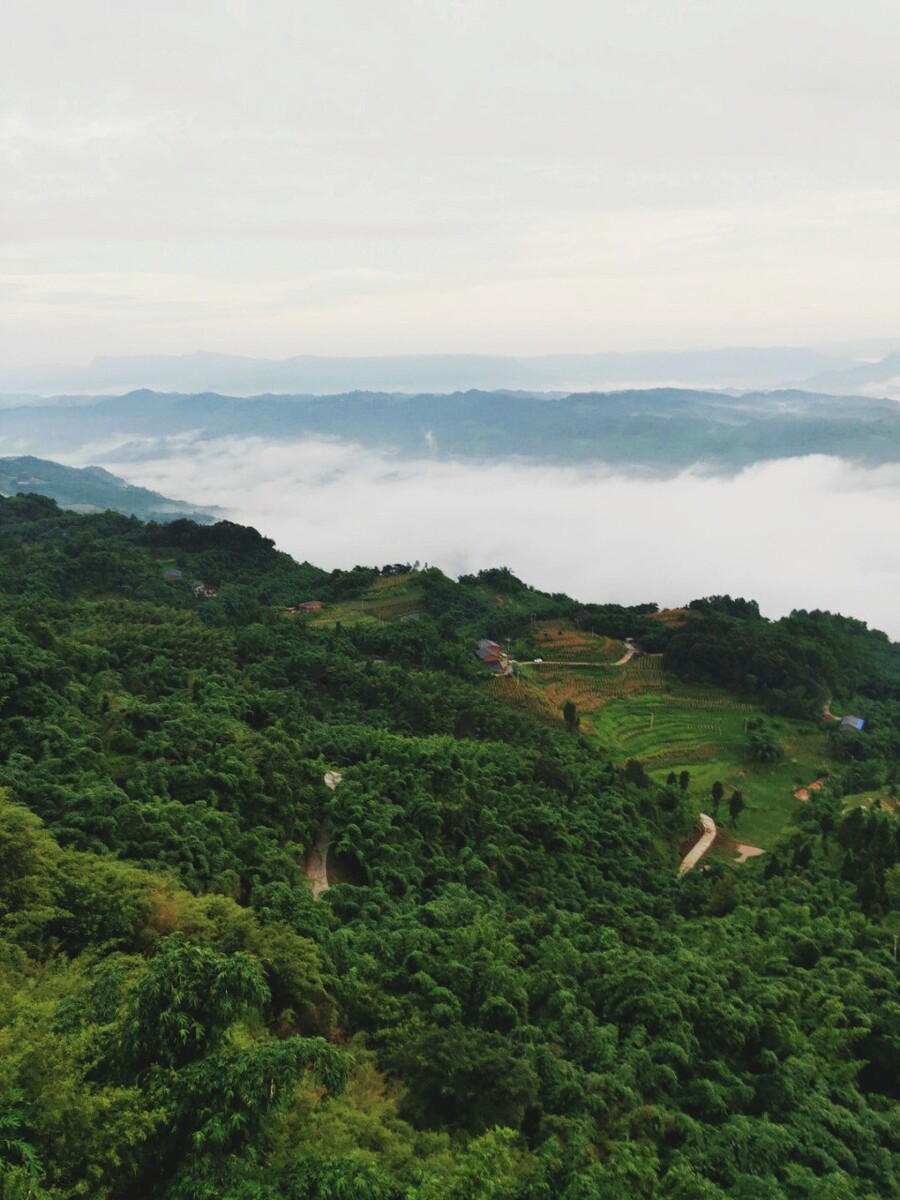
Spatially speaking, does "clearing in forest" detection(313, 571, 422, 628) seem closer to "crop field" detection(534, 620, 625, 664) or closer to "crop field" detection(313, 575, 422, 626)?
"crop field" detection(313, 575, 422, 626)

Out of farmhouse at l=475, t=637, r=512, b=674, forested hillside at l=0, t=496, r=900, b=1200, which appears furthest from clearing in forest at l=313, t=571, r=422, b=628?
forested hillside at l=0, t=496, r=900, b=1200

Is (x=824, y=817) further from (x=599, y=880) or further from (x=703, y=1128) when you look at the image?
(x=703, y=1128)

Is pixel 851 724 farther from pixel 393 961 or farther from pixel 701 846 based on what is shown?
pixel 393 961

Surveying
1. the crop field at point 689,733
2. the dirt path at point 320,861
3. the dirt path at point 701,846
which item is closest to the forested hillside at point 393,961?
the dirt path at point 320,861

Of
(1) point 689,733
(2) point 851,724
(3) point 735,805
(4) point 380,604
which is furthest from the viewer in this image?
(4) point 380,604

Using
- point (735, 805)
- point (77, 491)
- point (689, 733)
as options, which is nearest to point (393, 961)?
point (735, 805)

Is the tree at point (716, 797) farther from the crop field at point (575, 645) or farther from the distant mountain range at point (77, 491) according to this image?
the distant mountain range at point (77, 491)
